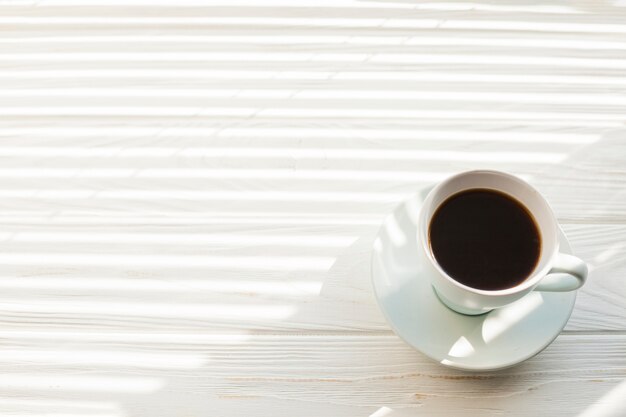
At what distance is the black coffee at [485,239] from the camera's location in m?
0.58

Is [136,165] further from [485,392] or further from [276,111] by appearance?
[485,392]

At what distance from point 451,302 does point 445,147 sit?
23 cm

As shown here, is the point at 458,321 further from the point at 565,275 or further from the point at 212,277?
the point at 212,277

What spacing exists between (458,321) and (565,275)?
0.12 metres

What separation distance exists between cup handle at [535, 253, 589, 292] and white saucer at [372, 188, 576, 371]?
6cm

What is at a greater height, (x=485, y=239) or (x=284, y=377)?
(x=485, y=239)

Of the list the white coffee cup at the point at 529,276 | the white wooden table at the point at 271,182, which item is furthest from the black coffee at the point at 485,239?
the white wooden table at the point at 271,182

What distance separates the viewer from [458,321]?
0.63m

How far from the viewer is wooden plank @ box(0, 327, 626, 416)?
65cm

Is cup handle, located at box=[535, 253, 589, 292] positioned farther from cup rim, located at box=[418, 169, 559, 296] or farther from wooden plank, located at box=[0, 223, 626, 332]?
wooden plank, located at box=[0, 223, 626, 332]

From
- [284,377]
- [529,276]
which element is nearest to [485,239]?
[529,276]

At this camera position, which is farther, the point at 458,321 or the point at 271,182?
the point at 271,182

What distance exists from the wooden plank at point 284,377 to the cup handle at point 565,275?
0.42ft

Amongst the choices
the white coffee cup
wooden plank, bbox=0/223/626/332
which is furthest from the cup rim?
wooden plank, bbox=0/223/626/332
